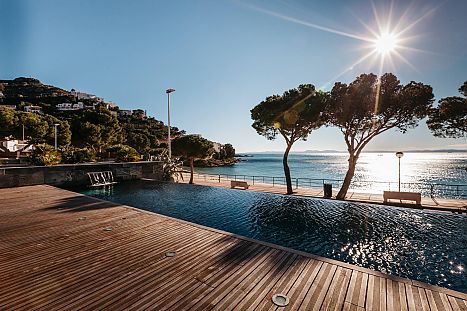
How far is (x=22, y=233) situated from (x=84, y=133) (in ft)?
127

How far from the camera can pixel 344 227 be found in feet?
25.0

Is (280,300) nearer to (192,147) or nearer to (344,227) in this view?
(344,227)

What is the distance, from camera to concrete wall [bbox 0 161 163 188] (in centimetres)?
1234

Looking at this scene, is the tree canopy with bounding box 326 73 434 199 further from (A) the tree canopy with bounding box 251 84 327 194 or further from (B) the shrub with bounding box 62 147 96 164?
(B) the shrub with bounding box 62 147 96 164

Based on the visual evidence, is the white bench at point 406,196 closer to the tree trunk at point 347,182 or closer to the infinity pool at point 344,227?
the tree trunk at point 347,182

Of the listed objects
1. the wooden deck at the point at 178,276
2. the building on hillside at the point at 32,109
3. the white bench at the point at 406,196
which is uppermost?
the building on hillside at the point at 32,109

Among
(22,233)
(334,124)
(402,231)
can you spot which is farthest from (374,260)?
(334,124)

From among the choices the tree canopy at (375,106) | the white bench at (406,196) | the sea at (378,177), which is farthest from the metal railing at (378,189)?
the tree canopy at (375,106)

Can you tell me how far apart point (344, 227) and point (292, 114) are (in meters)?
10.7

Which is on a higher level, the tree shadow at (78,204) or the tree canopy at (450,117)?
the tree canopy at (450,117)

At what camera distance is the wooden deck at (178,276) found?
2758 millimetres

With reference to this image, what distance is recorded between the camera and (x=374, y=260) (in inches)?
208

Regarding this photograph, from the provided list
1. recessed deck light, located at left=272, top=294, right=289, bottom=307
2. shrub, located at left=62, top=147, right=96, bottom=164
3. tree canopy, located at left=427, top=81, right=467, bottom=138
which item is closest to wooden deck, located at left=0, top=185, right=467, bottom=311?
recessed deck light, located at left=272, top=294, right=289, bottom=307

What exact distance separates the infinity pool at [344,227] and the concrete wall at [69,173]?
136 inches
